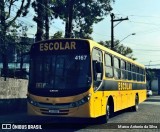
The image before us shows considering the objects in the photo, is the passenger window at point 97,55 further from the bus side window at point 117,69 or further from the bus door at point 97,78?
the bus side window at point 117,69

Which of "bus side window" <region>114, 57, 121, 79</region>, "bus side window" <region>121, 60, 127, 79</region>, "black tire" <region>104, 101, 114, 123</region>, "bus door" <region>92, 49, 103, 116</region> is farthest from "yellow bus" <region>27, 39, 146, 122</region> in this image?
"bus side window" <region>121, 60, 127, 79</region>

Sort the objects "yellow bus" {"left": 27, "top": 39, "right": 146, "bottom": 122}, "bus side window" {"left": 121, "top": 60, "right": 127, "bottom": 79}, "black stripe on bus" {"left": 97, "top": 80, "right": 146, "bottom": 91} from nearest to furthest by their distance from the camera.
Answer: "yellow bus" {"left": 27, "top": 39, "right": 146, "bottom": 122} → "black stripe on bus" {"left": 97, "top": 80, "right": 146, "bottom": 91} → "bus side window" {"left": 121, "top": 60, "right": 127, "bottom": 79}

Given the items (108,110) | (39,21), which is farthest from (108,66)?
(39,21)

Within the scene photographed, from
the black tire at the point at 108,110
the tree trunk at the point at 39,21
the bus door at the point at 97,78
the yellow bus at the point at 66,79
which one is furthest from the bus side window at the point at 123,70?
the tree trunk at the point at 39,21

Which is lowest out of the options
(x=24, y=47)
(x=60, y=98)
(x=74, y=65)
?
(x=60, y=98)

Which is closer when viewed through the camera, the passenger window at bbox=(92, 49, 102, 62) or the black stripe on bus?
the passenger window at bbox=(92, 49, 102, 62)

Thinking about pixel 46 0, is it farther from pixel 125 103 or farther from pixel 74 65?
pixel 74 65

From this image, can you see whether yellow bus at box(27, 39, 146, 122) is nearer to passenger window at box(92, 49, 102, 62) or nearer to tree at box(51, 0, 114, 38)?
passenger window at box(92, 49, 102, 62)

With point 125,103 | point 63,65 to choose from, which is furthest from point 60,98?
point 125,103

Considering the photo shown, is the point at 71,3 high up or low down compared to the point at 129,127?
up

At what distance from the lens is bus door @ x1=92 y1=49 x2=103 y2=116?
12.8 m

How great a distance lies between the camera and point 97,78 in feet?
43.4

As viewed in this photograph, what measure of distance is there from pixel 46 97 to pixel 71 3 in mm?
22000

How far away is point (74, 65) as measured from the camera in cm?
1273
